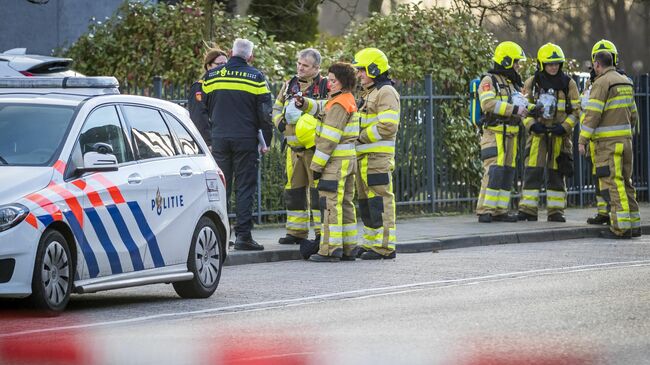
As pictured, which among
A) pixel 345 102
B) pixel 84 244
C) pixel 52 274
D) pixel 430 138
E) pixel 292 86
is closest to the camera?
pixel 52 274

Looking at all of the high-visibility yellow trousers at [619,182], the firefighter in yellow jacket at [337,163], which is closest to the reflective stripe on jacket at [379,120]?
the firefighter in yellow jacket at [337,163]

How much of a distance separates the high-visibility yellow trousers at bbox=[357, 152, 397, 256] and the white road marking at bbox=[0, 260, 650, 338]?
2.10 metres

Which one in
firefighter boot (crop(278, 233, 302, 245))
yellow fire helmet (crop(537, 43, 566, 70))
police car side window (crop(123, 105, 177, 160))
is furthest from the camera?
yellow fire helmet (crop(537, 43, 566, 70))

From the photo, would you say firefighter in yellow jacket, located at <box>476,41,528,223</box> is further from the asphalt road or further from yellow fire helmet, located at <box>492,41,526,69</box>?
the asphalt road

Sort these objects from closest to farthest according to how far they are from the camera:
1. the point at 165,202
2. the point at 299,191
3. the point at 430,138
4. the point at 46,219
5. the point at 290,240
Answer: the point at 46,219, the point at 165,202, the point at 299,191, the point at 290,240, the point at 430,138

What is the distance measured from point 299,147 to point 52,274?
19.8 ft

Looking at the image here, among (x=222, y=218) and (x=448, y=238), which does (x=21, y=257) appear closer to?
(x=222, y=218)

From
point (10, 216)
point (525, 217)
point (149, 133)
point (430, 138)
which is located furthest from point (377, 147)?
point (10, 216)

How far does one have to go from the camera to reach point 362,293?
12.1m

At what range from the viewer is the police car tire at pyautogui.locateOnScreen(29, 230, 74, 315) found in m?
10.1

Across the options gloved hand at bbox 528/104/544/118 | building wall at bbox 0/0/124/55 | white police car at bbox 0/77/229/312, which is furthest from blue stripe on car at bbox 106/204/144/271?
building wall at bbox 0/0/124/55

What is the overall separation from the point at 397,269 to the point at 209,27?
6859 millimetres

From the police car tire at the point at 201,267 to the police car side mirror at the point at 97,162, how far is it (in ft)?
4.29

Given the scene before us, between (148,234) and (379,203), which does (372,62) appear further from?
(148,234)
